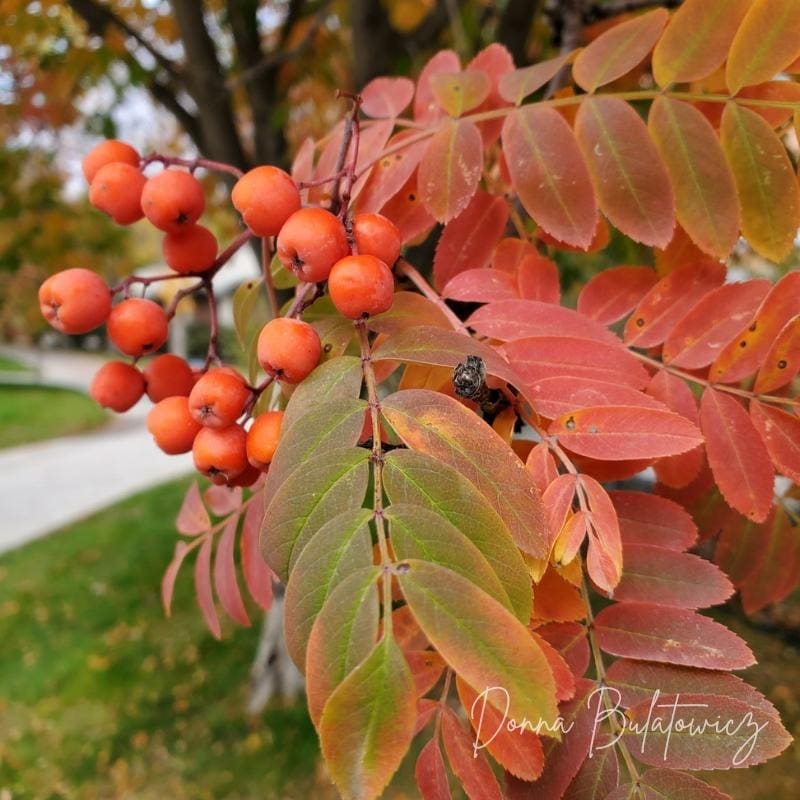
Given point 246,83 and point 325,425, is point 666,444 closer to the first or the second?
point 325,425

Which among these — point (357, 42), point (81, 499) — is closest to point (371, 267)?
point (357, 42)

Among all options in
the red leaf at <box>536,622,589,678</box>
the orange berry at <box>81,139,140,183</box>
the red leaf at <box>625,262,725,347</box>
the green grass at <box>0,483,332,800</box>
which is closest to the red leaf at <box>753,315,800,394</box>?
the red leaf at <box>625,262,725,347</box>

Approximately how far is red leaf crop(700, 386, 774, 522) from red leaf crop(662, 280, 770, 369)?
6 centimetres

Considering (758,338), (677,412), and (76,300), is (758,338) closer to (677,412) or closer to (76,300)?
(677,412)

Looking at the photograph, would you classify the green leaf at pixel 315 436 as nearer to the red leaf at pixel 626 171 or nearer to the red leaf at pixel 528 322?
the red leaf at pixel 528 322

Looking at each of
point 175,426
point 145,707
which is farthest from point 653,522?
point 145,707

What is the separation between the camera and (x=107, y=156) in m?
0.87

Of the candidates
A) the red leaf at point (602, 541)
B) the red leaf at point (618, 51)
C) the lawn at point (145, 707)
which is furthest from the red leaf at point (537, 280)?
the lawn at point (145, 707)

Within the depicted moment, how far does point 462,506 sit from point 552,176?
1.45ft

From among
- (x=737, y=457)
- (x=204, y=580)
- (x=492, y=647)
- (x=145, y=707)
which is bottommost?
(x=145, y=707)

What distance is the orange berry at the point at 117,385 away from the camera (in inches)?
32.9

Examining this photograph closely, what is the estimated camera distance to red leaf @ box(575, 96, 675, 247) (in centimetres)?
75

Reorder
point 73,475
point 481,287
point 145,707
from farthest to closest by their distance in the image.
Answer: point 73,475 → point 145,707 → point 481,287

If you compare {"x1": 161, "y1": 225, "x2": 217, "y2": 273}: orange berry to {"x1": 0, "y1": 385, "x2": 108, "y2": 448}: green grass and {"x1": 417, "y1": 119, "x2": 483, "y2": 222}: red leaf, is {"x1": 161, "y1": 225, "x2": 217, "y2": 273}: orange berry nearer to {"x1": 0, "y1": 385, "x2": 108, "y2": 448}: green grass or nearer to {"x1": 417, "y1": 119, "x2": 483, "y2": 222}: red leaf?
{"x1": 417, "y1": 119, "x2": 483, "y2": 222}: red leaf
